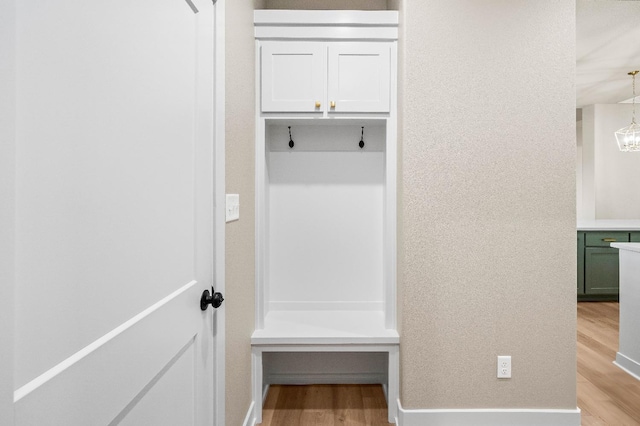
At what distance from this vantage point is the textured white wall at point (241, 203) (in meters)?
1.55

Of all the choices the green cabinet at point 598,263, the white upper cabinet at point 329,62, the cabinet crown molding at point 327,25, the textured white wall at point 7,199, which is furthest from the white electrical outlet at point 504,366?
the green cabinet at point 598,263

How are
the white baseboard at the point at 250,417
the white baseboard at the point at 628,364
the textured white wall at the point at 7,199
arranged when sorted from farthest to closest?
the white baseboard at the point at 628,364 → the white baseboard at the point at 250,417 → the textured white wall at the point at 7,199

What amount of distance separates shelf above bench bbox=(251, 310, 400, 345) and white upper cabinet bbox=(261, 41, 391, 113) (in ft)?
4.14

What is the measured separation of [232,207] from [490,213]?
4.35 feet

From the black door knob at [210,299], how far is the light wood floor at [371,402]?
1189mm

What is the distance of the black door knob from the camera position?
123 cm

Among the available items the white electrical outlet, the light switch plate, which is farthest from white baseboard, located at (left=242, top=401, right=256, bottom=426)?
the white electrical outlet

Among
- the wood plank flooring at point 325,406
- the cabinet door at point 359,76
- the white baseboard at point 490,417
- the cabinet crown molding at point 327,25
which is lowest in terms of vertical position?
the wood plank flooring at point 325,406

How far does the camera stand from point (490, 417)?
76.8 inches

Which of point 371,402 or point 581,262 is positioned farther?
point 581,262

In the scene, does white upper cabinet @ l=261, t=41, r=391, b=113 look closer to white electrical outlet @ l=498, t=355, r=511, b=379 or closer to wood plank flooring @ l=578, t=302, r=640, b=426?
white electrical outlet @ l=498, t=355, r=511, b=379

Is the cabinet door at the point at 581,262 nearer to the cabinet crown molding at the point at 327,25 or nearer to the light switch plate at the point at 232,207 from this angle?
the cabinet crown molding at the point at 327,25

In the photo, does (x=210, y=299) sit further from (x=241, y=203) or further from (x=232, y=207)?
(x=241, y=203)

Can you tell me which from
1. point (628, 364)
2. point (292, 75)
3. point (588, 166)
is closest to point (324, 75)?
point (292, 75)
